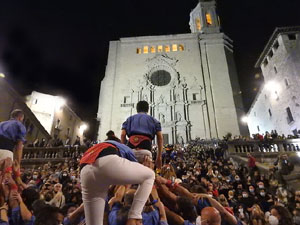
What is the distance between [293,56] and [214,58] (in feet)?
40.7

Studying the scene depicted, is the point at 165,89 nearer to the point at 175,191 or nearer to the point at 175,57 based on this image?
the point at 175,57

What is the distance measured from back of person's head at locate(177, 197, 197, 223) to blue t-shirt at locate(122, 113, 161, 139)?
139 cm

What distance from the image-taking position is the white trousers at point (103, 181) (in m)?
2.42

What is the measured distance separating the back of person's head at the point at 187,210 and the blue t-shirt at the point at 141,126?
1.39m

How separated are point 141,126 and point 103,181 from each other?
1960 mm

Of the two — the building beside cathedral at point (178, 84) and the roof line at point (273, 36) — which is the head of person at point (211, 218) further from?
the roof line at point (273, 36)

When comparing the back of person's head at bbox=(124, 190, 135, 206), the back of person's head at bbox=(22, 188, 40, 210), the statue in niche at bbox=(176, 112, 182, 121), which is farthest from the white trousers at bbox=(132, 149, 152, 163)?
the statue in niche at bbox=(176, 112, 182, 121)

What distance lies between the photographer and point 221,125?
31.2 meters

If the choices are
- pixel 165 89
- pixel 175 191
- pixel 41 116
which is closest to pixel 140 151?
pixel 175 191

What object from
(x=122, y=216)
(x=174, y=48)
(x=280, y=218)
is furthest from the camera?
(x=174, y=48)

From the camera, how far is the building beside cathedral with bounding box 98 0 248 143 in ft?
104

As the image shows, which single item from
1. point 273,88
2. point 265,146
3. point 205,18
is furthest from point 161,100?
point 205,18

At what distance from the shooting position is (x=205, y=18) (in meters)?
42.3

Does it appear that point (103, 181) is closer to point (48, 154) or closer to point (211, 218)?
point (211, 218)
